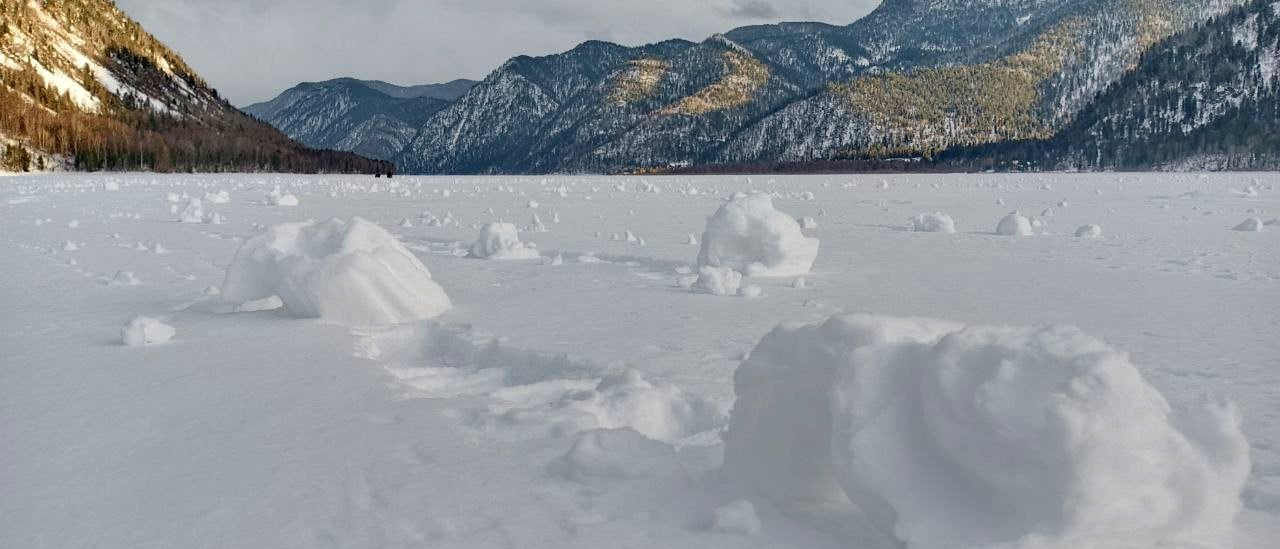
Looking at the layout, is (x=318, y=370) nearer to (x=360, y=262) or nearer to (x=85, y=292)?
(x=360, y=262)

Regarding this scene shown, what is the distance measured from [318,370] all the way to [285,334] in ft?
4.54

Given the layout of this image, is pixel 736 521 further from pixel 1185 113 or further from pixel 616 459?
pixel 1185 113

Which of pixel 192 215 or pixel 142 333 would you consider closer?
pixel 142 333

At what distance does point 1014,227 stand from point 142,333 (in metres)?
14.0

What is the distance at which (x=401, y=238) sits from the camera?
15.7 metres

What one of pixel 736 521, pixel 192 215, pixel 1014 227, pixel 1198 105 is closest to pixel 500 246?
pixel 1014 227

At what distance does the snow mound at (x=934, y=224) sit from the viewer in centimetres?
1630

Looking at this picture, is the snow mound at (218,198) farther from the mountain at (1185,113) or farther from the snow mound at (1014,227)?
the mountain at (1185,113)

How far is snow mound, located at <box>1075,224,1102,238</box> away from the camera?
14607 millimetres

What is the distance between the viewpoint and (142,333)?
6.39m

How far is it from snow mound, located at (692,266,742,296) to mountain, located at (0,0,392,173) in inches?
4391

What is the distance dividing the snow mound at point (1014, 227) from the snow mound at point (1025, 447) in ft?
44.0

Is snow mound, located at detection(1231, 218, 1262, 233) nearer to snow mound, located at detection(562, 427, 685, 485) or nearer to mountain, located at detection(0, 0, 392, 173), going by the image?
snow mound, located at detection(562, 427, 685, 485)

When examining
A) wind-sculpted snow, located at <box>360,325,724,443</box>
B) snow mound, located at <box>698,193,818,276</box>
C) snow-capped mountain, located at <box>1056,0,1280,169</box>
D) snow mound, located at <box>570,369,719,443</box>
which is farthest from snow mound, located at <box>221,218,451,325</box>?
snow-capped mountain, located at <box>1056,0,1280,169</box>
